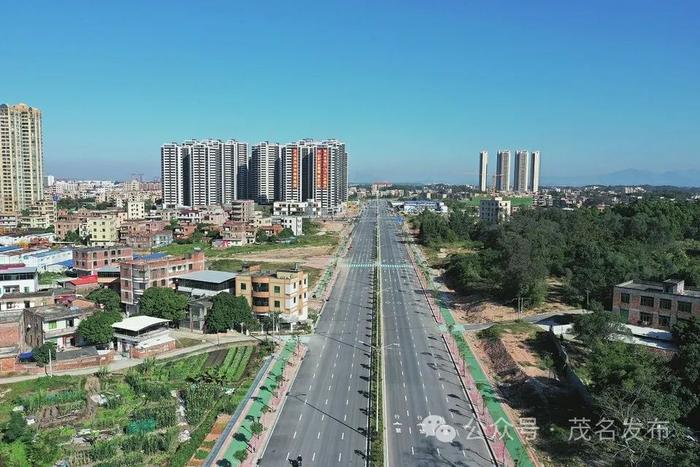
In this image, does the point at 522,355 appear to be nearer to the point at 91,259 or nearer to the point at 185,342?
the point at 185,342

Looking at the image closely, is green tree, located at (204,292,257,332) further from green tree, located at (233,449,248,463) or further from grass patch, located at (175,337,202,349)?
green tree, located at (233,449,248,463)

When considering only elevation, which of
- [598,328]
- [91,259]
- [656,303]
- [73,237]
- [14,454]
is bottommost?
[14,454]

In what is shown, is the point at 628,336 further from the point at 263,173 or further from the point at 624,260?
the point at 263,173

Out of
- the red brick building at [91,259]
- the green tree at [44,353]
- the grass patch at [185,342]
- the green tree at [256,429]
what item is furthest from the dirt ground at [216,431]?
the red brick building at [91,259]

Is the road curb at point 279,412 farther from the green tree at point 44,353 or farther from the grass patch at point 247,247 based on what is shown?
the grass patch at point 247,247

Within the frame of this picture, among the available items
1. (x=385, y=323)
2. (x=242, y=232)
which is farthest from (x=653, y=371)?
(x=242, y=232)

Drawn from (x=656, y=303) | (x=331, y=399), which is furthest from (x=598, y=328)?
(x=331, y=399)

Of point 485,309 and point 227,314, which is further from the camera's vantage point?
point 485,309

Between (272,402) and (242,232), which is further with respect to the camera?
(242,232)
